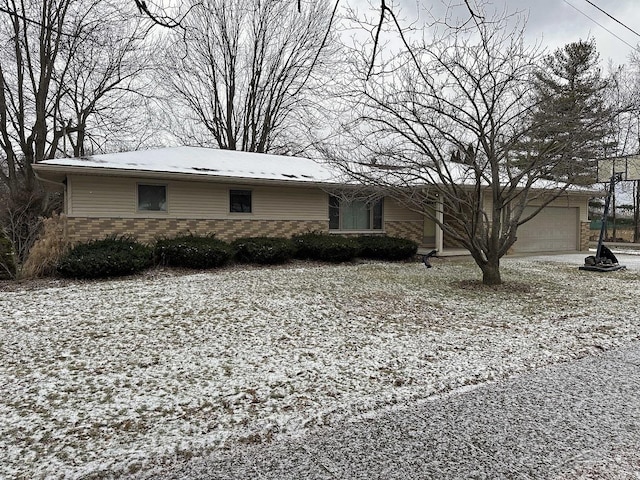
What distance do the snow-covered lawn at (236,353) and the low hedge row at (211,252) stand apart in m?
0.70

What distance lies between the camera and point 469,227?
838 centimetres

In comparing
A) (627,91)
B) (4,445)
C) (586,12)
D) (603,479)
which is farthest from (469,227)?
(627,91)

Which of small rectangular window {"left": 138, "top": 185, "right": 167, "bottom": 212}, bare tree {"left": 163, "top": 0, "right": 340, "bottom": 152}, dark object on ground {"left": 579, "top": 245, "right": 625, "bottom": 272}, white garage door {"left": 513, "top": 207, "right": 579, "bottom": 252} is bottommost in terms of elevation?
dark object on ground {"left": 579, "top": 245, "right": 625, "bottom": 272}

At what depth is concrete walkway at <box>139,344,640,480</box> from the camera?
7.71 feet

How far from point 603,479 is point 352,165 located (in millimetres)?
8243

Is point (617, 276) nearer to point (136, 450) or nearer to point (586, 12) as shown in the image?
point (586, 12)

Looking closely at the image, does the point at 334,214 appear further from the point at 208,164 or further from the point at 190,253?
the point at 190,253

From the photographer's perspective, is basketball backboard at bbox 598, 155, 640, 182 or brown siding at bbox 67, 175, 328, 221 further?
basketball backboard at bbox 598, 155, 640, 182

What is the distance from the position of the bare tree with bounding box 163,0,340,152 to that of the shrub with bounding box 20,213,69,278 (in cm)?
1299

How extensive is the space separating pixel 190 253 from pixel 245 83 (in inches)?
612

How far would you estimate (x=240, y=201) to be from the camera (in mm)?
12758

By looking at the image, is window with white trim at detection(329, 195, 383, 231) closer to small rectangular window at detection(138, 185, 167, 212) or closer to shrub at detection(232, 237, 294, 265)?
shrub at detection(232, 237, 294, 265)

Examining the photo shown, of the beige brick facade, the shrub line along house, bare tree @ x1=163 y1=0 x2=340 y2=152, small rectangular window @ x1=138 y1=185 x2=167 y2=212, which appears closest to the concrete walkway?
the shrub line along house

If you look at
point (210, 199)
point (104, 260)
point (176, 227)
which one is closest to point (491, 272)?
point (210, 199)
